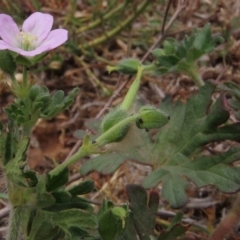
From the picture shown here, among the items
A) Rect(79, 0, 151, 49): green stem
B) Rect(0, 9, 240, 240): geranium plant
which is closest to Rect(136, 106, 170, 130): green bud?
Rect(0, 9, 240, 240): geranium plant

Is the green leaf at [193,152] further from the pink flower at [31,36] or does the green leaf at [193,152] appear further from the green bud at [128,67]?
the pink flower at [31,36]

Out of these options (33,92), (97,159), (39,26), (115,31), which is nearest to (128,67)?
(97,159)

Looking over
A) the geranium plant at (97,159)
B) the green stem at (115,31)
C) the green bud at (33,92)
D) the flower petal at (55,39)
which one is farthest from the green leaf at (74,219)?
the green stem at (115,31)

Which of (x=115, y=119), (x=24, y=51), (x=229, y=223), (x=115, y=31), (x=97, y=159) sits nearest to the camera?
(x=24, y=51)

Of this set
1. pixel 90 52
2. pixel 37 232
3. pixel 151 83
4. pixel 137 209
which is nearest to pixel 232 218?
pixel 137 209

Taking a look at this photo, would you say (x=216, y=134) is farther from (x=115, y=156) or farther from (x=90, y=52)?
(x=90, y=52)

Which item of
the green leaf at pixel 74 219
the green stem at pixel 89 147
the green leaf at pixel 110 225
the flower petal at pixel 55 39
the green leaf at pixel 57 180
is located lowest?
the green leaf at pixel 110 225

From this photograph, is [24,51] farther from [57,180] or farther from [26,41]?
[57,180]
